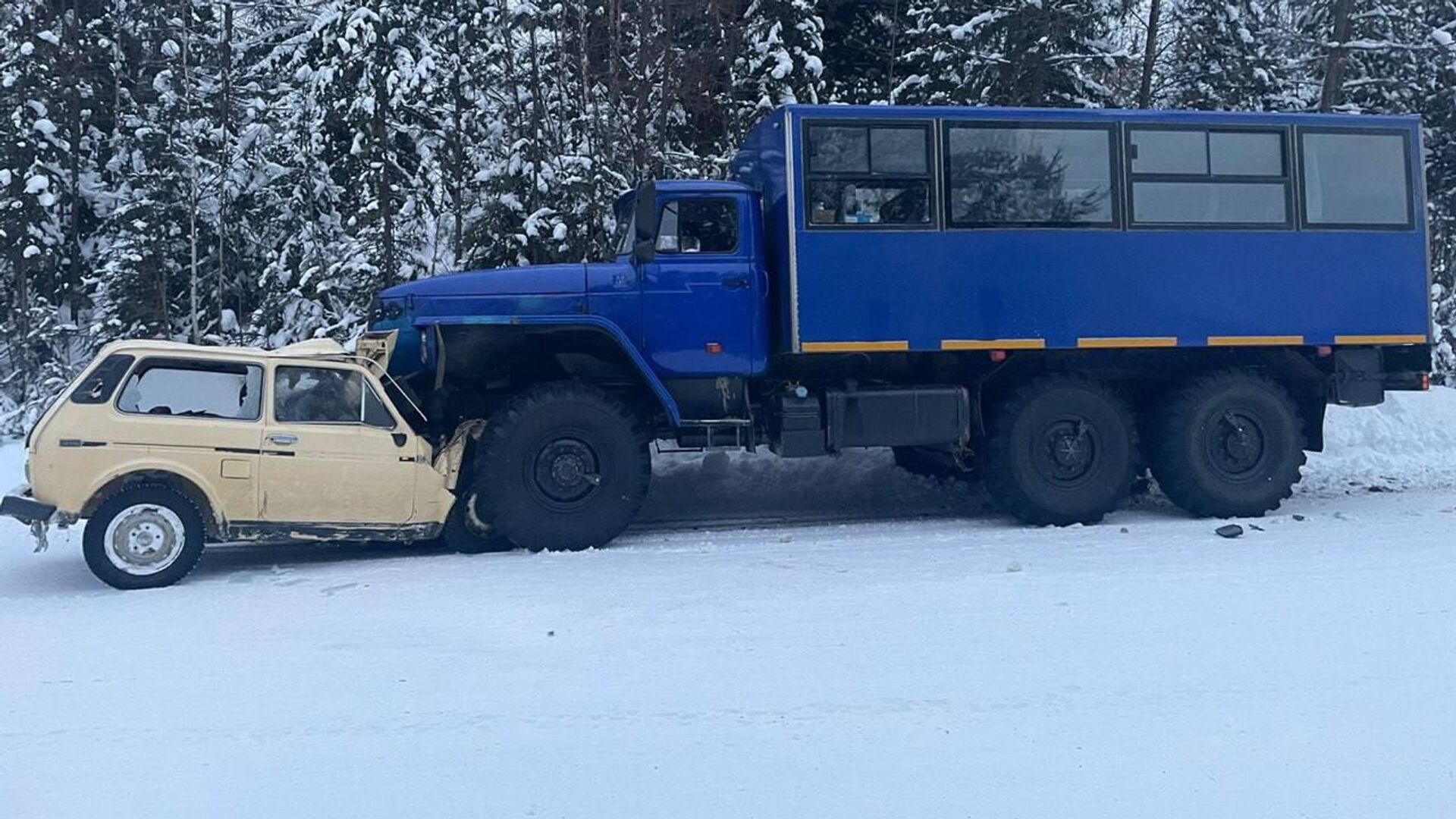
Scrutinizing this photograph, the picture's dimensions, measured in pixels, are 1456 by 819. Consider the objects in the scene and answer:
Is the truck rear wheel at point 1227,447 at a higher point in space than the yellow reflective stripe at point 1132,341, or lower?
lower

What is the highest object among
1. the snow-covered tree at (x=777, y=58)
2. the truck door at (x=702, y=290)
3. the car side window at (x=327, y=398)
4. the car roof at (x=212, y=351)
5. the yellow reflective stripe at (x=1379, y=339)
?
the snow-covered tree at (x=777, y=58)

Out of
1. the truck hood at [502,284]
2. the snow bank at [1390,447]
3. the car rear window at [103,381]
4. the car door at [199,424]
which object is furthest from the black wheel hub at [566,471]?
the snow bank at [1390,447]

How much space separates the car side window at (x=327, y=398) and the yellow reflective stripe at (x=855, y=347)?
10.4ft

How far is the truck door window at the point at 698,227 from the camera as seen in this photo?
31.1 ft

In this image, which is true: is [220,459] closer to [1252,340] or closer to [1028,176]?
[1028,176]

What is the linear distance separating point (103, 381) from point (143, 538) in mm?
1086

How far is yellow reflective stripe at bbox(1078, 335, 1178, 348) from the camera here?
983 cm

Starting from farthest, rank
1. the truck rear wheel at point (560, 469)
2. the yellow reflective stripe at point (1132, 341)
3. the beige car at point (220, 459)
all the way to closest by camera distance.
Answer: the yellow reflective stripe at point (1132, 341)
the truck rear wheel at point (560, 469)
the beige car at point (220, 459)

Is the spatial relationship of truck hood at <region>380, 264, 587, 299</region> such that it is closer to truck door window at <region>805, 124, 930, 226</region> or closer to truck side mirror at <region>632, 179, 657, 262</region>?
truck side mirror at <region>632, 179, 657, 262</region>

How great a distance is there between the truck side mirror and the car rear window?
3599 mm

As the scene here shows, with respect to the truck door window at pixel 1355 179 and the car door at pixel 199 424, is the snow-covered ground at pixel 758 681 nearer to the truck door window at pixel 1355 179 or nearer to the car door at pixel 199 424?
the car door at pixel 199 424

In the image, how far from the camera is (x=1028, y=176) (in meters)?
9.75

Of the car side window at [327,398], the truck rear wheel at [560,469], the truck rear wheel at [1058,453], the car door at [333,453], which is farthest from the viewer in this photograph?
the truck rear wheel at [1058,453]

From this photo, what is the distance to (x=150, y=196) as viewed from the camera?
1814cm
